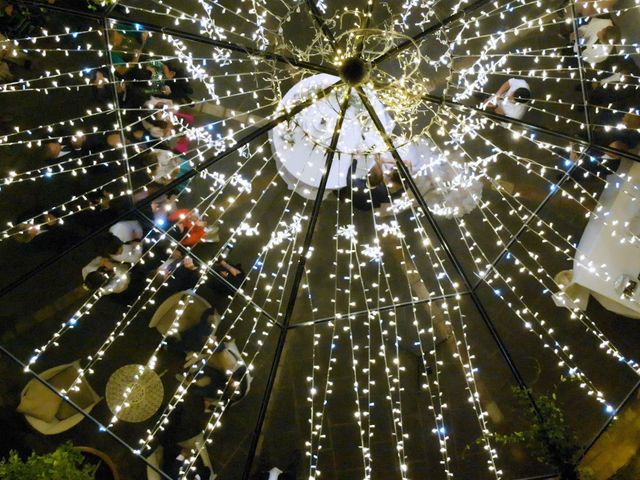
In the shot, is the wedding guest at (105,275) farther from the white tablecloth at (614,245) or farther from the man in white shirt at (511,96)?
the white tablecloth at (614,245)

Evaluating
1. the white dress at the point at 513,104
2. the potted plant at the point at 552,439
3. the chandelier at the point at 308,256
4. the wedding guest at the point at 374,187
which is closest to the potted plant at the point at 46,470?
the chandelier at the point at 308,256

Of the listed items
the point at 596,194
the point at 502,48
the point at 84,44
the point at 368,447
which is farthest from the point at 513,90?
the point at 84,44

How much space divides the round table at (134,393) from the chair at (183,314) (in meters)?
0.50

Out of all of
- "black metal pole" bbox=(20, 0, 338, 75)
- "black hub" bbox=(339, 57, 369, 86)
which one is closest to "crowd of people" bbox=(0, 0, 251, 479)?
"black metal pole" bbox=(20, 0, 338, 75)

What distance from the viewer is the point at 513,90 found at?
5.42 meters

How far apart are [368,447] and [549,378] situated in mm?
2031

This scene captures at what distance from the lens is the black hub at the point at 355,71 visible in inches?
86.3

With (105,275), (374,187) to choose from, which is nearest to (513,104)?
(374,187)

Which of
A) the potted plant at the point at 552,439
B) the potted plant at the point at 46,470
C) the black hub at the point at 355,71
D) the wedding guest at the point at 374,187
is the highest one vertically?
the wedding guest at the point at 374,187

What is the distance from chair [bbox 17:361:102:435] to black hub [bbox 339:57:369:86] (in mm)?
4059

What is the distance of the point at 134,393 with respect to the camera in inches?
206

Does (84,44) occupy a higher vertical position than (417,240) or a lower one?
higher

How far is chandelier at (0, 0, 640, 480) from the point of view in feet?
17.1

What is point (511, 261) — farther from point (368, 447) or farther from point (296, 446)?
point (296, 446)
